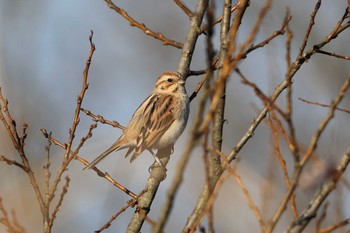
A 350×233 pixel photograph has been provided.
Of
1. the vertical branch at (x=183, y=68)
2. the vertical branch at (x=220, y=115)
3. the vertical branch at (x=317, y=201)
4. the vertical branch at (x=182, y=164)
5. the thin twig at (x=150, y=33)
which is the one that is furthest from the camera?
the thin twig at (x=150, y=33)

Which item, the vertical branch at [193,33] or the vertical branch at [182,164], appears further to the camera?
the vertical branch at [193,33]

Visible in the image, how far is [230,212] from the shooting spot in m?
10.5

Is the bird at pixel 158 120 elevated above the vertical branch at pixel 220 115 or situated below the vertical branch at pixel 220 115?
above

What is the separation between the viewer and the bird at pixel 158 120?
279 inches

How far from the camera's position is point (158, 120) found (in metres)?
7.30

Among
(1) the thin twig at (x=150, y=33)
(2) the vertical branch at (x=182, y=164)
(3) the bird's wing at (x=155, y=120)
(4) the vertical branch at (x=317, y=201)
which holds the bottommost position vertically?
(2) the vertical branch at (x=182, y=164)

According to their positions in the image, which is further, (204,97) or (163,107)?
(163,107)


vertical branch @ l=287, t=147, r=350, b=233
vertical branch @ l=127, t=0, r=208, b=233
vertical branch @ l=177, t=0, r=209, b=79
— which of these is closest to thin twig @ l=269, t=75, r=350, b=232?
vertical branch @ l=287, t=147, r=350, b=233

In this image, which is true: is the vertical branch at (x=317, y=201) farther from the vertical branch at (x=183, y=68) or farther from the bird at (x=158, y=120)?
the bird at (x=158, y=120)

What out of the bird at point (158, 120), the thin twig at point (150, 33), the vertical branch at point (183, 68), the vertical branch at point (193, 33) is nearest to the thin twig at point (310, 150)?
the vertical branch at point (183, 68)

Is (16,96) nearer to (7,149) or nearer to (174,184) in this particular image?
(7,149)

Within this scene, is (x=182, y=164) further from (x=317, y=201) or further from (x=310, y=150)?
(x=317, y=201)

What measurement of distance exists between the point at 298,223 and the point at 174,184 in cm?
68

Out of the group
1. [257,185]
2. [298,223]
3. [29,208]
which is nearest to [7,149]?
[29,208]
